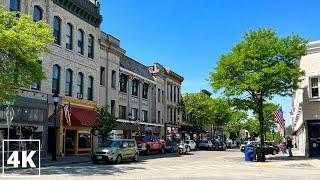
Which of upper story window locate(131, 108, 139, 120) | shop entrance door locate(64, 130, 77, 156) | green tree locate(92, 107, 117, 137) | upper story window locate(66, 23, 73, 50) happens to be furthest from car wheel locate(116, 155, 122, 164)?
upper story window locate(131, 108, 139, 120)

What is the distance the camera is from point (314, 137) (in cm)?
3778

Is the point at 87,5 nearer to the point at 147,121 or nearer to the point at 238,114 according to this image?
the point at 238,114

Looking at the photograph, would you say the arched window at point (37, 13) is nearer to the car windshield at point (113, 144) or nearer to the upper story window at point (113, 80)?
the car windshield at point (113, 144)

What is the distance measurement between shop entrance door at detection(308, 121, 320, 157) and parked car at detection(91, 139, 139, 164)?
14191mm

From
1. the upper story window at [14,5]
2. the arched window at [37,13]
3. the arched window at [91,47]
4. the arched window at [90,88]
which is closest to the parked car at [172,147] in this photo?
the arched window at [90,88]

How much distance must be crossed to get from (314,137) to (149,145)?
50.8 feet

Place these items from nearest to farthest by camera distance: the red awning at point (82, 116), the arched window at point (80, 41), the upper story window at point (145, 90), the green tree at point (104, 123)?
the red awning at point (82, 116)
the green tree at point (104, 123)
the arched window at point (80, 41)
the upper story window at point (145, 90)

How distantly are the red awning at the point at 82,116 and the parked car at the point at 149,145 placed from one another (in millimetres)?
5379

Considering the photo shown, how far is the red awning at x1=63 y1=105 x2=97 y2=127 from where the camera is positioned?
39.4 meters

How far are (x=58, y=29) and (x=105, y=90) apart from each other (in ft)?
36.9

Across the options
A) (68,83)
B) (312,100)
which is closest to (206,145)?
(68,83)

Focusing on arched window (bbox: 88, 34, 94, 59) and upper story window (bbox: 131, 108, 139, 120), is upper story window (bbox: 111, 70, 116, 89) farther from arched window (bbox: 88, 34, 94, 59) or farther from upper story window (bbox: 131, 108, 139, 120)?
upper story window (bbox: 131, 108, 139, 120)

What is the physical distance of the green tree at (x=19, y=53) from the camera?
23.2 m

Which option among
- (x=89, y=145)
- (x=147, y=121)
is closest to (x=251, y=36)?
(x=89, y=145)
